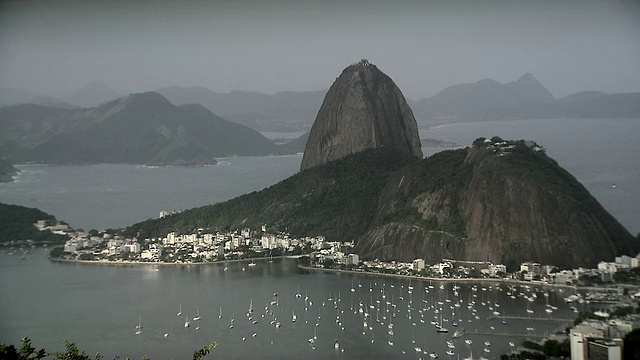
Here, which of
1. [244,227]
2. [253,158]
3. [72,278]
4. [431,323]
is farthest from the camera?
[253,158]

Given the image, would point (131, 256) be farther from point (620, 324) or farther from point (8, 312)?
point (620, 324)

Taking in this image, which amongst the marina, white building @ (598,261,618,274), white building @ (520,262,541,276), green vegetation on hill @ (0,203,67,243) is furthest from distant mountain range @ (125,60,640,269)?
green vegetation on hill @ (0,203,67,243)

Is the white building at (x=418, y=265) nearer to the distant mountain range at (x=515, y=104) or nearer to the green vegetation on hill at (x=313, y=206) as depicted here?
the green vegetation on hill at (x=313, y=206)

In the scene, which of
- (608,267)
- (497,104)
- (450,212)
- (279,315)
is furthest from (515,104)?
(279,315)

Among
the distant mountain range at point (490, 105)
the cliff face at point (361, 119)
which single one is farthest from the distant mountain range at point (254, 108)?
the cliff face at point (361, 119)

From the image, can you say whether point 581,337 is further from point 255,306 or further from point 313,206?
point 313,206

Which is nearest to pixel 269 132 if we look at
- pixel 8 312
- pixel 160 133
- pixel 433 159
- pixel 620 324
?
pixel 160 133
